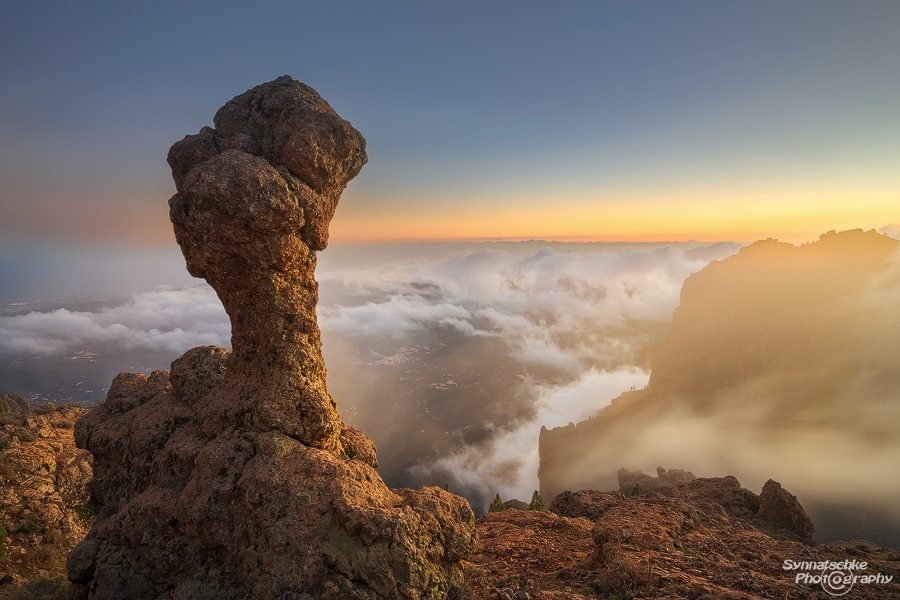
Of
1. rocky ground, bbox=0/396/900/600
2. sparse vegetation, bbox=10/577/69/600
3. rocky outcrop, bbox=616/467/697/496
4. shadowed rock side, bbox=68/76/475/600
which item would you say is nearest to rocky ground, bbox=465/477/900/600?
rocky ground, bbox=0/396/900/600

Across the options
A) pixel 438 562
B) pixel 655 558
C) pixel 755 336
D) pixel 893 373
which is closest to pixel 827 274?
pixel 755 336

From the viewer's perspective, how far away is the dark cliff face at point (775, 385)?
91.4 meters

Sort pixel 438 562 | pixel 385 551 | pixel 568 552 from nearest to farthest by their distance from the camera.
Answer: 1. pixel 385 551
2. pixel 438 562
3. pixel 568 552

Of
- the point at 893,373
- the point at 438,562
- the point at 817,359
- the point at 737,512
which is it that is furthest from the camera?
the point at 817,359

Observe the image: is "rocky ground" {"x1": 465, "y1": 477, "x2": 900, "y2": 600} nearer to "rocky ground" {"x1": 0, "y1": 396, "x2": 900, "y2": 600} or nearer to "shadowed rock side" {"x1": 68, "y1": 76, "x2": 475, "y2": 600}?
"rocky ground" {"x1": 0, "y1": 396, "x2": 900, "y2": 600}

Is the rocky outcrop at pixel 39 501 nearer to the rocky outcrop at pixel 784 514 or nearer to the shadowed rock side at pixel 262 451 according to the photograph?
the shadowed rock side at pixel 262 451

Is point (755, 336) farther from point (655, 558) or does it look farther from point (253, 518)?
point (253, 518)

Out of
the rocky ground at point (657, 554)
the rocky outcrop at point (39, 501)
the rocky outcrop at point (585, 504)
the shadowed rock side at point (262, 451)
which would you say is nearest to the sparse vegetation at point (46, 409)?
the rocky outcrop at point (39, 501)

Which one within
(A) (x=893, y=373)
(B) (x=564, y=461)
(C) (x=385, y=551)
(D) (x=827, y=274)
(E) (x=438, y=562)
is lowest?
(B) (x=564, y=461)

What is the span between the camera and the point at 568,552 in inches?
640

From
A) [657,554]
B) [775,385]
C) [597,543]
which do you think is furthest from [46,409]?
[775,385]

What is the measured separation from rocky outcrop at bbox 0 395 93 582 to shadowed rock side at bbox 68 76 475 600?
25.5ft

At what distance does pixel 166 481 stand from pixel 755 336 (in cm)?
16192

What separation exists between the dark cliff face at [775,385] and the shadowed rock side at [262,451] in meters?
91.4
